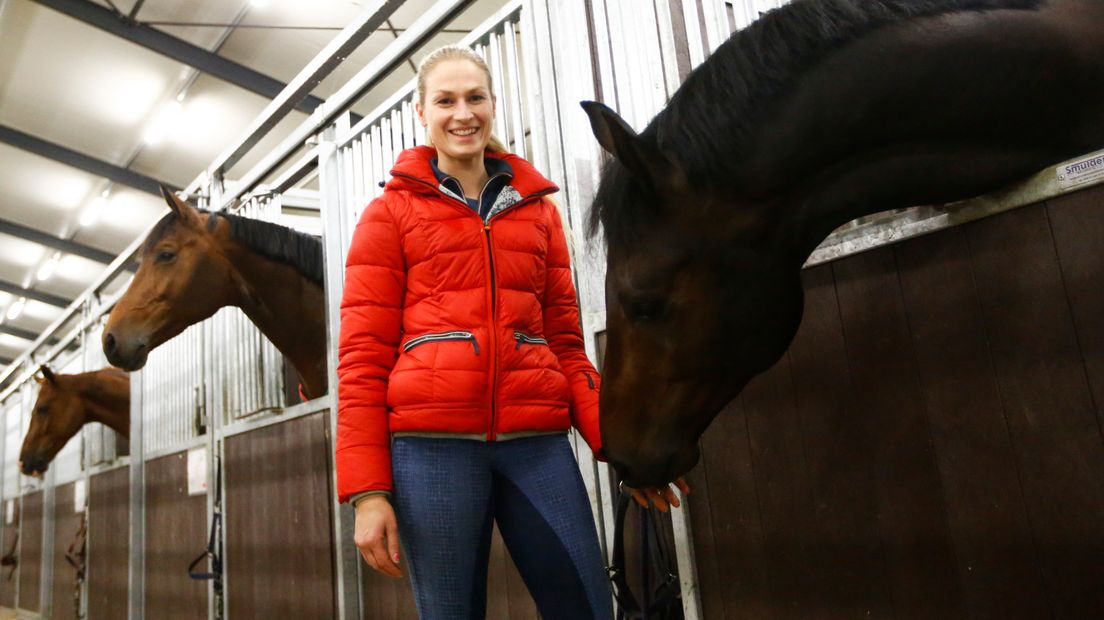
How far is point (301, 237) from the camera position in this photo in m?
2.72

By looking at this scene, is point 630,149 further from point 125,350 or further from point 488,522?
point 125,350

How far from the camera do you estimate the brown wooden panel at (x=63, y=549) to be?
509 centimetres

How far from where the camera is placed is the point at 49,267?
39.5 ft

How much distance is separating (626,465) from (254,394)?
222cm

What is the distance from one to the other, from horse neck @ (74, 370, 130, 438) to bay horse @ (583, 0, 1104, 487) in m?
4.33

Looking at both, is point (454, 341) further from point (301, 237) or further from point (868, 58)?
point (301, 237)

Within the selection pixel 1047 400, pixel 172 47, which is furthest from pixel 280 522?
pixel 172 47

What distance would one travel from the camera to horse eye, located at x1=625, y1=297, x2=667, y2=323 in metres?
1.01

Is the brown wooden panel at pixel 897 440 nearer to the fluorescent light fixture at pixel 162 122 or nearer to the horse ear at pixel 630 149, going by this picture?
the horse ear at pixel 630 149

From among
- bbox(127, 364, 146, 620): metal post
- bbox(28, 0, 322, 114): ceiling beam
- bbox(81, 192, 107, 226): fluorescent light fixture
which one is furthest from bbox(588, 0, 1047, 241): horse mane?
bbox(81, 192, 107, 226): fluorescent light fixture

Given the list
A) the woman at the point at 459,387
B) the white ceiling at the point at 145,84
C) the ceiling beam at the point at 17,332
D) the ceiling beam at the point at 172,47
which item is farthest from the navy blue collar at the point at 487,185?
the ceiling beam at the point at 17,332

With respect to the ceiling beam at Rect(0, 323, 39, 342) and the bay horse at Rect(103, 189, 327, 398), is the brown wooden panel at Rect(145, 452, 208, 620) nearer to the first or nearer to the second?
the bay horse at Rect(103, 189, 327, 398)

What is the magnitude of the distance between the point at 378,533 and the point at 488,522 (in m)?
0.17

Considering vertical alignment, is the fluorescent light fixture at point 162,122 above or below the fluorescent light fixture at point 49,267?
below
